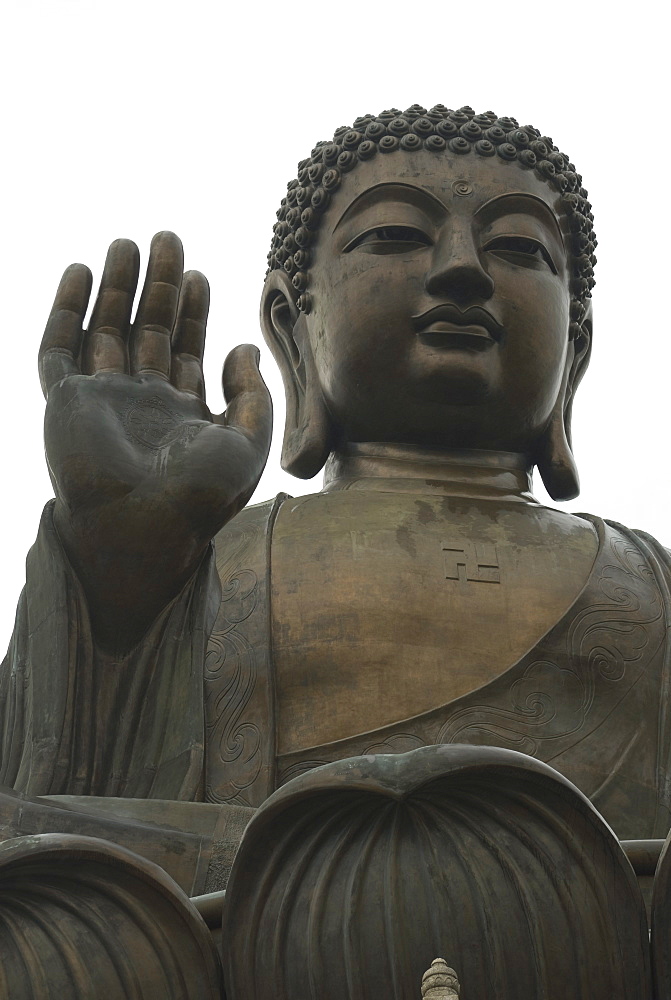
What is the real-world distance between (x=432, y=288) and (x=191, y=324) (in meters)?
1.23

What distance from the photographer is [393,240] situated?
7812mm

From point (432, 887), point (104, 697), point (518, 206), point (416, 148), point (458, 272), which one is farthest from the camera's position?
point (416, 148)

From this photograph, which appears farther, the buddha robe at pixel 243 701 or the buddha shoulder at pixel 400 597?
the buddha shoulder at pixel 400 597

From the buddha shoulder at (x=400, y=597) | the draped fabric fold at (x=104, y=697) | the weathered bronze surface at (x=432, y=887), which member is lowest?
the weathered bronze surface at (x=432, y=887)

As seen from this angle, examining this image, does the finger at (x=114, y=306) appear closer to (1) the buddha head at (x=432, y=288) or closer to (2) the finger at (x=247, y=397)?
(2) the finger at (x=247, y=397)

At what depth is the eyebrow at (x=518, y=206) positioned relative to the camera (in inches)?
308

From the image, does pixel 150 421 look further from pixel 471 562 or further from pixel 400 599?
pixel 471 562

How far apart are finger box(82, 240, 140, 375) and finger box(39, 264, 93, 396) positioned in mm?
43

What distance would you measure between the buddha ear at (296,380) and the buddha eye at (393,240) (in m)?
0.61

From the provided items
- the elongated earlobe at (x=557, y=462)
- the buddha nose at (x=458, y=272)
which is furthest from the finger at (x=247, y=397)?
the elongated earlobe at (x=557, y=462)

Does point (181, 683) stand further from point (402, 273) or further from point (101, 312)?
point (402, 273)

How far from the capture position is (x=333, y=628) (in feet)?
23.0

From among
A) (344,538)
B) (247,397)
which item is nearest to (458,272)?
(344,538)

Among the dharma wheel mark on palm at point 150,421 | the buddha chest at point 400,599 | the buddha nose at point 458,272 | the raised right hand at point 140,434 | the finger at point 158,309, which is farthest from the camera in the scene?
the buddha nose at point 458,272
